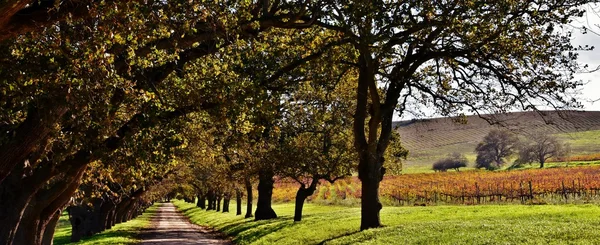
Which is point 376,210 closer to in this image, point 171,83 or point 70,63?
point 171,83

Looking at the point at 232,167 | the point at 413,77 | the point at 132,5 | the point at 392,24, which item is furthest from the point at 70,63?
the point at 232,167

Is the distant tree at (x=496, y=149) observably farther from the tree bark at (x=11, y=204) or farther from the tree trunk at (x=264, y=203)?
the tree bark at (x=11, y=204)

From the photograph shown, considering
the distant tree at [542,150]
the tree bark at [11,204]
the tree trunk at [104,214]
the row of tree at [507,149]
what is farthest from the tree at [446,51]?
the row of tree at [507,149]

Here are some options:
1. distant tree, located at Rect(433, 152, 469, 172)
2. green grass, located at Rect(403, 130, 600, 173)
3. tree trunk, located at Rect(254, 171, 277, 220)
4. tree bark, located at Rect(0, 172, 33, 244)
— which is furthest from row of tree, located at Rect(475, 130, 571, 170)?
tree bark, located at Rect(0, 172, 33, 244)

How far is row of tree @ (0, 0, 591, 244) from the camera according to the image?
827cm

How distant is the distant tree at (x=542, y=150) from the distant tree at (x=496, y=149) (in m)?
12.2

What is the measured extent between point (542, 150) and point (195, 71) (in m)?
127

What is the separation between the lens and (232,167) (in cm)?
3431

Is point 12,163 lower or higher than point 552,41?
lower

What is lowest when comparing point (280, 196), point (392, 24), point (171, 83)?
point (280, 196)

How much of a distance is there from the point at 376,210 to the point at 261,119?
40.4ft

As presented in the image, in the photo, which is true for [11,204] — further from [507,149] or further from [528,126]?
[507,149]

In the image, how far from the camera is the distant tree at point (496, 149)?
150875mm

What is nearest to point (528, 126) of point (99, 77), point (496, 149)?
point (99, 77)
